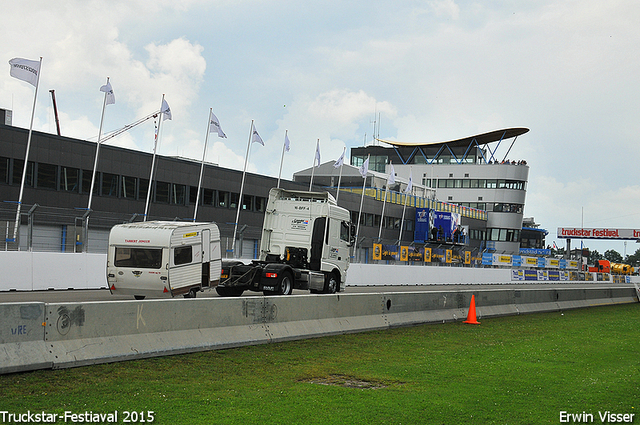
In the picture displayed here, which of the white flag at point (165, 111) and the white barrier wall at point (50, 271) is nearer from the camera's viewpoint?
the white barrier wall at point (50, 271)

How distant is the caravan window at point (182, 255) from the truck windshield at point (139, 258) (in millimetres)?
402

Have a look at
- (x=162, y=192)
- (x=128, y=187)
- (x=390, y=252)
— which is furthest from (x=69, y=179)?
(x=390, y=252)

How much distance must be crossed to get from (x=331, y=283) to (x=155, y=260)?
25.3 feet

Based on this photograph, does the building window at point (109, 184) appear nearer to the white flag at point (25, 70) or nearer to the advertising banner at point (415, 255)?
the white flag at point (25, 70)

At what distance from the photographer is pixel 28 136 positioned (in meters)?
35.1

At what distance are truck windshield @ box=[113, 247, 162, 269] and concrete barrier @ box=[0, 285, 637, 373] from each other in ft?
19.7

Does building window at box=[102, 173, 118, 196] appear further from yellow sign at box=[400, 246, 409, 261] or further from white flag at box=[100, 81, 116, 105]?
yellow sign at box=[400, 246, 409, 261]

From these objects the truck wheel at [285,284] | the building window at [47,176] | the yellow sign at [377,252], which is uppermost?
the building window at [47,176]

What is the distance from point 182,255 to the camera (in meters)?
17.8

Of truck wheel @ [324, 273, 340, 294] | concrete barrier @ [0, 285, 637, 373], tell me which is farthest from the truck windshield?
truck wheel @ [324, 273, 340, 294]

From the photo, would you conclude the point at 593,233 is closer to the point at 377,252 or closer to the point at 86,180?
the point at 377,252

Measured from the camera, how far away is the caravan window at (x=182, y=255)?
1745 cm

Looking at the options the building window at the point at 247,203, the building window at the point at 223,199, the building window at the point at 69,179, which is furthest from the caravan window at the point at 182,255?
the building window at the point at 247,203

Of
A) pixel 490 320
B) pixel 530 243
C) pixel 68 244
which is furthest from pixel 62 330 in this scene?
pixel 530 243
